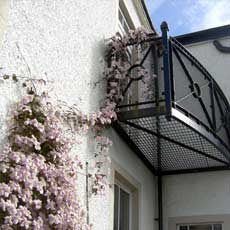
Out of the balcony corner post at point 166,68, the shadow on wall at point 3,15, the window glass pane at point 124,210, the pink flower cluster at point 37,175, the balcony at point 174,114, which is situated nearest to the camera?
the pink flower cluster at point 37,175

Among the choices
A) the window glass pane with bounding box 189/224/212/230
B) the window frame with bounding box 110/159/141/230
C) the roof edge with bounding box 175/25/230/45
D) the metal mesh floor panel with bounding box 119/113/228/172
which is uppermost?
the roof edge with bounding box 175/25/230/45

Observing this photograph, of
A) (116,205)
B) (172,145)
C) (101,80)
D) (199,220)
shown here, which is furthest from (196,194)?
(101,80)

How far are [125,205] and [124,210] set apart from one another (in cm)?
9

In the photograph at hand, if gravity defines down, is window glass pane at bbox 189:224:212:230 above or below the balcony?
below

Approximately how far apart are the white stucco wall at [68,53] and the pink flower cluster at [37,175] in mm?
227

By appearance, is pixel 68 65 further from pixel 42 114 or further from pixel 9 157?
pixel 9 157

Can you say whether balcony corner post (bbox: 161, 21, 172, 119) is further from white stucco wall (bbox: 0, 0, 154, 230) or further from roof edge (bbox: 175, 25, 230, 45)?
roof edge (bbox: 175, 25, 230, 45)

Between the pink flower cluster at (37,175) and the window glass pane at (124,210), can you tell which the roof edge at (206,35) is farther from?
the pink flower cluster at (37,175)

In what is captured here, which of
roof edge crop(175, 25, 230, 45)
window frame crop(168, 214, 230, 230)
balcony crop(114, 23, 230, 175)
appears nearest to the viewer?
balcony crop(114, 23, 230, 175)

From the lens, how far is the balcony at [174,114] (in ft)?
22.0

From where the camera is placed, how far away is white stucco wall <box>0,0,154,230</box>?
191 inches

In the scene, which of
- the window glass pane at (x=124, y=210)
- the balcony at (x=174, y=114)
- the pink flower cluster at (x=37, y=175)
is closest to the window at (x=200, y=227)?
the balcony at (x=174, y=114)

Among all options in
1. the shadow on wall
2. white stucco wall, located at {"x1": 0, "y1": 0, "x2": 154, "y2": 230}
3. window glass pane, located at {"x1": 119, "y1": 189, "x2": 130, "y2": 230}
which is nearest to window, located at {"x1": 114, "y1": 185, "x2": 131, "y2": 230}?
window glass pane, located at {"x1": 119, "y1": 189, "x2": 130, "y2": 230}

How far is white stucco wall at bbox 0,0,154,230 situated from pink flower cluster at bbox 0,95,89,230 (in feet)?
0.75
